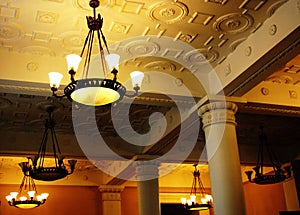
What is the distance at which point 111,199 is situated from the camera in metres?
14.0

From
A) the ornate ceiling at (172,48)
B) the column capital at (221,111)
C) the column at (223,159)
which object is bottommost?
the column at (223,159)

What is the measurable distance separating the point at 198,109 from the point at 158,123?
2.14 meters

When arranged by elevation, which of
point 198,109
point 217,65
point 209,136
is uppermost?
point 217,65

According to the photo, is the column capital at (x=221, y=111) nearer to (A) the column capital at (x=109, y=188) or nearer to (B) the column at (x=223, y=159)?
(B) the column at (x=223, y=159)

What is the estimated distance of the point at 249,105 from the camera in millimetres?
7359

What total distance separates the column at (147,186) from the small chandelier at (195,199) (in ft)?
10.9

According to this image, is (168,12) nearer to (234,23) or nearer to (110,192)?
(234,23)

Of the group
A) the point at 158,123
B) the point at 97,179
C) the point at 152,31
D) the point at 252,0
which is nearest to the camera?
the point at 252,0

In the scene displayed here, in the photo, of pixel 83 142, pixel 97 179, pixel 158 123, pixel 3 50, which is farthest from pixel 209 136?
pixel 97 179

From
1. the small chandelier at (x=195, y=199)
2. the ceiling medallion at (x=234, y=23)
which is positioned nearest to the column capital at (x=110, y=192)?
the small chandelier at (x=195, y=199)

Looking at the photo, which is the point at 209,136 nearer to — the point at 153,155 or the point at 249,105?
the point at 249,105

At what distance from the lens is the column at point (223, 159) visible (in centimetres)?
656

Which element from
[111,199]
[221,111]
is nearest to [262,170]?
[111,199]

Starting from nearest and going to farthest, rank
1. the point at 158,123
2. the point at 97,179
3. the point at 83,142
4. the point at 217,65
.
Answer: the point at 217,65 → the point at 158,123 → the point at 83,142 → the point at 97,179
